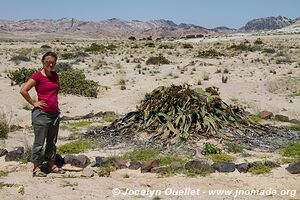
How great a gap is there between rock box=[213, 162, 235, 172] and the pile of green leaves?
1.55 m

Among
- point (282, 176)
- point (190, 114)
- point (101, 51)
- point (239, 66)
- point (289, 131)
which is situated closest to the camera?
point (282, 176)

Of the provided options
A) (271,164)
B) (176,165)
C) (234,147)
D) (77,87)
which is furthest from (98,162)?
(77,87)

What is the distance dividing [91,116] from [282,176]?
6189mm

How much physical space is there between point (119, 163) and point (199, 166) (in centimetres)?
124

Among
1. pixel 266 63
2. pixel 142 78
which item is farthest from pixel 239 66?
pixel 142 78

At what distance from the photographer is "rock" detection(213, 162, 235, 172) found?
675 centimetres

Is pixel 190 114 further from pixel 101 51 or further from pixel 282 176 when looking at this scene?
pixel 101 51

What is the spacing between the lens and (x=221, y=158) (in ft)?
24.6

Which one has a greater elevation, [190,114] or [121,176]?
[190,114]

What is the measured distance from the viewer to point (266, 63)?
2481 cm

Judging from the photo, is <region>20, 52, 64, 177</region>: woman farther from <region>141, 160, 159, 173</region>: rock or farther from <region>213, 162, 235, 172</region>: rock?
<region>213, 162, 235, 172</region>: rock

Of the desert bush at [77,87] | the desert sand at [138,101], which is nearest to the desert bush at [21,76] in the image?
the desert sand at [138,101]

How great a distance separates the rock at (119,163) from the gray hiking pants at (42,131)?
99cm

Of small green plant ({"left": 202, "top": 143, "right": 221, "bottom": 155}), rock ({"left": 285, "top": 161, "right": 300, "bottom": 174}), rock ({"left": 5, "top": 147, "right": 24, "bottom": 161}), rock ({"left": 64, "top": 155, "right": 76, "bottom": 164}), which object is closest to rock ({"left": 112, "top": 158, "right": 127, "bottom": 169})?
rock ({"left": 64, "top": 155, "right": 76, "bottom": 164})
